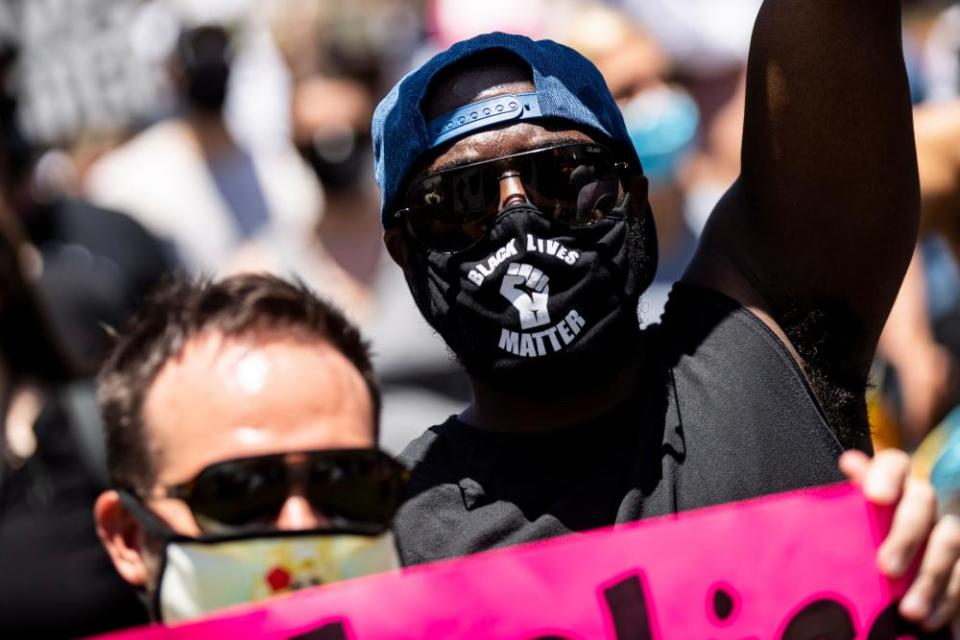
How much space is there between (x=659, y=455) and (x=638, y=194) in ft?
1.57

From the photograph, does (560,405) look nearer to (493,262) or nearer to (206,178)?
(493,262)

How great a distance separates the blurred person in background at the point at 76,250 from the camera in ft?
14.6

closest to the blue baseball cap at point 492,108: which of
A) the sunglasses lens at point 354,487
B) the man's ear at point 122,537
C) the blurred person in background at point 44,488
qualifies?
the sunglasses lens at point 354,487

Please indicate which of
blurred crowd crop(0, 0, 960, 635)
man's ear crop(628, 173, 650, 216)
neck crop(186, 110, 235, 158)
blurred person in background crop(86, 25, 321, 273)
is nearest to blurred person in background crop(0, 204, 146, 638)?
blurred crowd crop(0, 0, 960, 635)

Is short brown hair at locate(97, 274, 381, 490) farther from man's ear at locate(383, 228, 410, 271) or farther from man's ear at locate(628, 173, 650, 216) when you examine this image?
man's ear at locate(628, 173, 650, 216)

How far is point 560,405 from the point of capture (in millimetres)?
2688

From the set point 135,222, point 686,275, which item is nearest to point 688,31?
point 135,222

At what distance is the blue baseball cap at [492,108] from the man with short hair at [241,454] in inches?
12.7

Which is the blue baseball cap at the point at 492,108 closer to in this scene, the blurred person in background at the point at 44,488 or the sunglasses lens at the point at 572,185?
the sunglasses lens at the point at 572,185

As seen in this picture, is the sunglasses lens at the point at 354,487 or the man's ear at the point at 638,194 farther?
the man's ear at the point at 638,194

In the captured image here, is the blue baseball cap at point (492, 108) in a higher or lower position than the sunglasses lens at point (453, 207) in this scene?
higher

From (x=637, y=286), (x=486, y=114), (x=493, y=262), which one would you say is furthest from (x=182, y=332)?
(x=637, y=286)

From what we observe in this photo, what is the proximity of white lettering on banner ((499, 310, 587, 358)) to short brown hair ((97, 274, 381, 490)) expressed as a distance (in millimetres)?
247

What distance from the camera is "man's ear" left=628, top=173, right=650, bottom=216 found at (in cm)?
275
